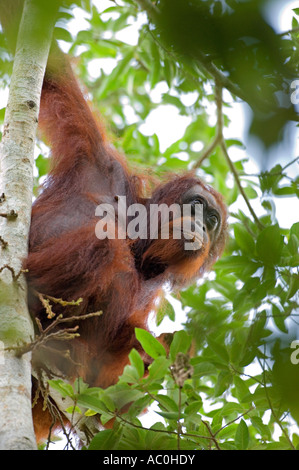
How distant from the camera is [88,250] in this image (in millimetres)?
3494

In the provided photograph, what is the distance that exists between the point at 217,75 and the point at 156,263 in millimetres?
1510

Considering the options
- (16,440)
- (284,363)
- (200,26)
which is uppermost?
(200,26)

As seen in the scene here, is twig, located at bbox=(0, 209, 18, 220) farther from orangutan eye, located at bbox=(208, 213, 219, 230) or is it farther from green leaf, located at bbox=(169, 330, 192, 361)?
orangutan eye, located at bbox=(208, 213, 219, 230)

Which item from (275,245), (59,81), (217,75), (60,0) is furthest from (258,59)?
(59,81)

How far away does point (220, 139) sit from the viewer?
195 inches

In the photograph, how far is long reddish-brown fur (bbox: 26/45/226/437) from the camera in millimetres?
3402

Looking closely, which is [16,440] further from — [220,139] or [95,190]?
[220,139]

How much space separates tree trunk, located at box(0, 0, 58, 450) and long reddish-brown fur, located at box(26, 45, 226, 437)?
502 millimetres
